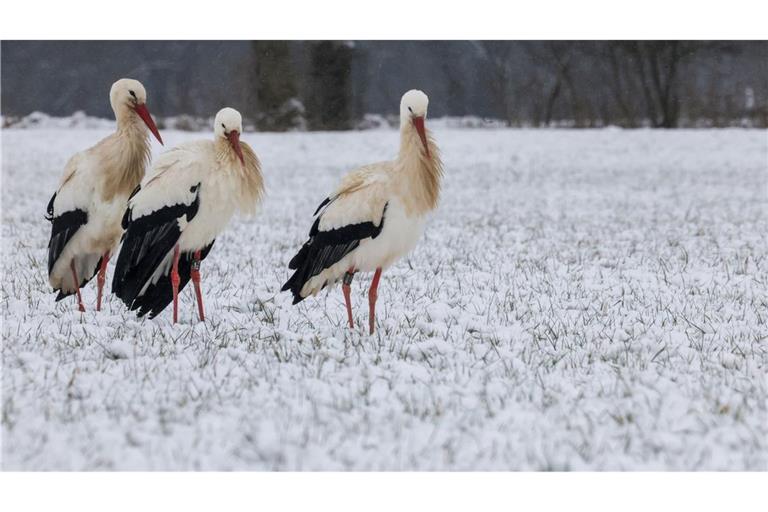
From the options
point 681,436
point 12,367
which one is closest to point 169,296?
point 12,367

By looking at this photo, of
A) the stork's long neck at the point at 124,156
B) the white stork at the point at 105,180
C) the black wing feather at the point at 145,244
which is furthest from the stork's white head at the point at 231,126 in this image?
the stork's long neck at the point at 124,156

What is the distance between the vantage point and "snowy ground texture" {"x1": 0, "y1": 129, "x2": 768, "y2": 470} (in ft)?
11.9

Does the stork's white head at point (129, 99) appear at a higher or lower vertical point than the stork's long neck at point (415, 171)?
higher

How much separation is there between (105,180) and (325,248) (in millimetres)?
1822

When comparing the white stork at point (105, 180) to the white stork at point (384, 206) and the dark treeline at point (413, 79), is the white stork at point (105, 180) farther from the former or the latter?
the dark treeline at point (413, 79)

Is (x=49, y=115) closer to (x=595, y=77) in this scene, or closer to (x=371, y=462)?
(x=595, y=77)

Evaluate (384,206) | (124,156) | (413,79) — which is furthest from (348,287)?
(413,79)

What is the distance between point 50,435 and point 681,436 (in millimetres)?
3165

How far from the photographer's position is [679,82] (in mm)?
29438

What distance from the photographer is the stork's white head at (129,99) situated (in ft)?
18.7

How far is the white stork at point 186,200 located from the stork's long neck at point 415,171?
44.4 inches

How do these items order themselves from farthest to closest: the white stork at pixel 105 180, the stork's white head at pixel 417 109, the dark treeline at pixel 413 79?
1. the dark treeline at pixel 413 79
2. the white stork at pixel 105 180
3. the stork's white head at pixel 417 109

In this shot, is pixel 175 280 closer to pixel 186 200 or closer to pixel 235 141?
pixel 186 200

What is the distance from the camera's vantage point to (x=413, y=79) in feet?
73.3
